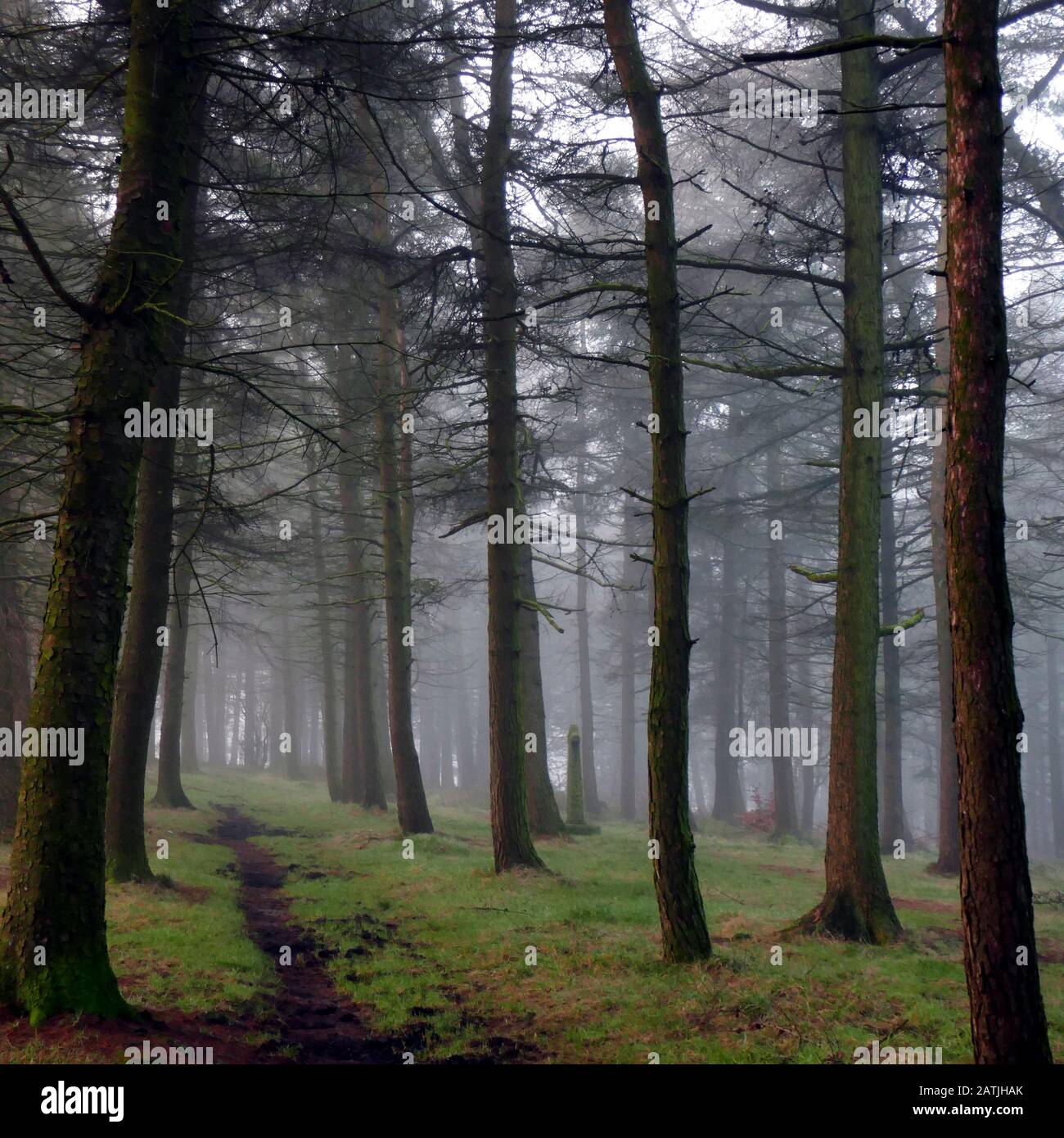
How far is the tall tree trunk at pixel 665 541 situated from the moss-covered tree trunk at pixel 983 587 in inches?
121

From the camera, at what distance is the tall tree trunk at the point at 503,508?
42.3 ft

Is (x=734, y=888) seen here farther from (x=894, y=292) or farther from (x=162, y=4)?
(x=894, y=292)

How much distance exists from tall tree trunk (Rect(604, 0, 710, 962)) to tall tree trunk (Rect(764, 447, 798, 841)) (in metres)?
16.5

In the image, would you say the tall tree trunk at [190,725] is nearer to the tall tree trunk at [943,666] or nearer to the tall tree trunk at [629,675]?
the tall tree trunk at [629,675]

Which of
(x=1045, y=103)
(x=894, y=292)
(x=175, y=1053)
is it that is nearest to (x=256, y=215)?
(x=175, y=1053)

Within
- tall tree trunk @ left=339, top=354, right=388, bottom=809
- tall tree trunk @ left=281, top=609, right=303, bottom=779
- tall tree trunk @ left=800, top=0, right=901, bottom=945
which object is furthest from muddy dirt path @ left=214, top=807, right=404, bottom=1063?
tall tree trunk @ left=281, top=609, right=303, bottom=779

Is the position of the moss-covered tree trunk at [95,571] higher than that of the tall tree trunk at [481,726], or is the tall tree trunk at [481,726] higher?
the moss-covered tree trunk at [95,571]

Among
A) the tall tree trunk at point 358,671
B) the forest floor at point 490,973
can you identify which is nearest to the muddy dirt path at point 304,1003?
the forest floor at point 490,973

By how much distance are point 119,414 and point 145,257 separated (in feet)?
4.18

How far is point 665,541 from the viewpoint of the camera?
840 cm

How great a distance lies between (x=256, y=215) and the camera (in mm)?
11719

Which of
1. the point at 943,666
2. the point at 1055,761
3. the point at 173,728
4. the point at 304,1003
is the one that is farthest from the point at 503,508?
the point at 1055,761

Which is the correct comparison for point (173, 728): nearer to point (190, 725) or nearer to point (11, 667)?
point (11, 667)

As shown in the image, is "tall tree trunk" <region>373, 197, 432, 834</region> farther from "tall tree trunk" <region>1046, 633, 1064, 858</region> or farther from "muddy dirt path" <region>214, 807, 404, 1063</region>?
"tall tree trunk" <region>1046, 633, 1064, 858</region>
